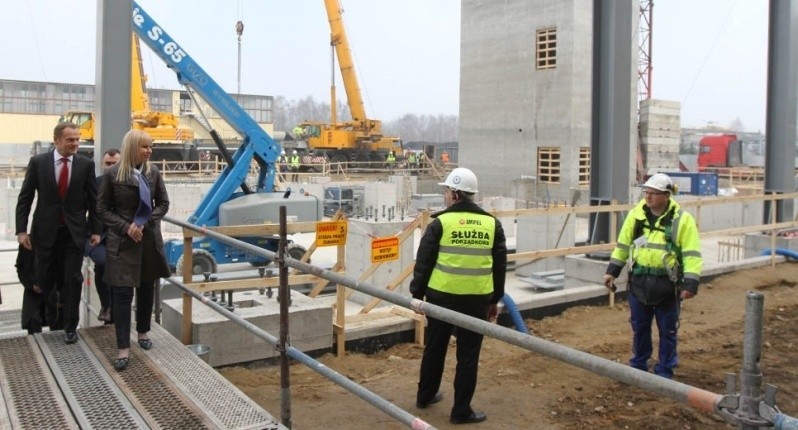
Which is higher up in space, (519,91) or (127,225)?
(519,91)

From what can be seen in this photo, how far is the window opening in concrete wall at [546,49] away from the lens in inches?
1174

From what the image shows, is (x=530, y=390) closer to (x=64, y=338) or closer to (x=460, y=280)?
(x=460, y=280)

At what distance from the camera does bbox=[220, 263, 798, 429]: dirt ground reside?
211 inches

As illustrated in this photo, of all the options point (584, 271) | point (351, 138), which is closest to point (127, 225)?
point (584, 271)

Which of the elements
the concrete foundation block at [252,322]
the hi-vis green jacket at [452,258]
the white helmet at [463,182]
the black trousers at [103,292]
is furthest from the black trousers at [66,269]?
the white helmet at [463,182]

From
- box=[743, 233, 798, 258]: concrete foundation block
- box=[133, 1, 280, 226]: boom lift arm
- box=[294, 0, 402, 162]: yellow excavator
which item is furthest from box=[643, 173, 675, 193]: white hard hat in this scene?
box=[294, 0, 402, 162]: yellow excavator

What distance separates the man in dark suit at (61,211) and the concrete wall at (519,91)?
2553 centimetres

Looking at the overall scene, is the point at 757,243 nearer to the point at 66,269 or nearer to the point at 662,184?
the point at 662,184

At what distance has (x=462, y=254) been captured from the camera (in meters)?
4.98

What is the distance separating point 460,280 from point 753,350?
118 inches

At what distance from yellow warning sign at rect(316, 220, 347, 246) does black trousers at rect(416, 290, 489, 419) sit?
6.01 ft

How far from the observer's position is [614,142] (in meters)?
10.9

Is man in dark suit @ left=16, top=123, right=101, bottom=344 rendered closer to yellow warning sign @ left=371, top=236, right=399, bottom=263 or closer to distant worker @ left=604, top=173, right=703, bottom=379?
yellow warning sign @ left=371, top=236, right=399, bottom=263

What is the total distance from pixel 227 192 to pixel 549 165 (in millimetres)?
20281
